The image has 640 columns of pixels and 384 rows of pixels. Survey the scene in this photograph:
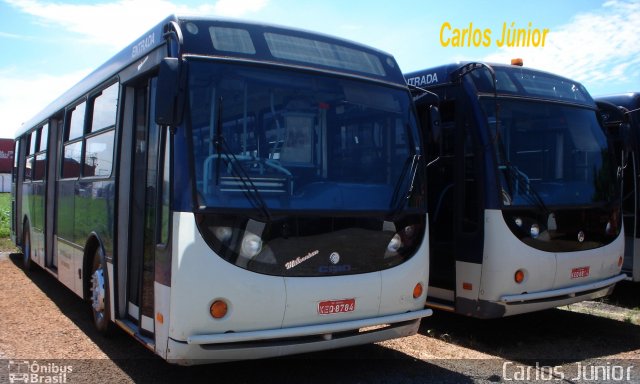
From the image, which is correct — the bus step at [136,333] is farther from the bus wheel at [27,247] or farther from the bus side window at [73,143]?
the bus wheel at [27,247]

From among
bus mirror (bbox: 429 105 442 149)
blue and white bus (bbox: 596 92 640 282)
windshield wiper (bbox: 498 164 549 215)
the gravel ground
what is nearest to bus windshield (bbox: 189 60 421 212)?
bus mirror (bbox: 429 105 442 149)

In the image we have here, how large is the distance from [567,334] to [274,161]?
14.5ft

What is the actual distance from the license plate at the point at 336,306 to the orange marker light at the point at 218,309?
0.76m

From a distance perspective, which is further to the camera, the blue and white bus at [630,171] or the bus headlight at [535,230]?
the blue and white bus at [630,171]

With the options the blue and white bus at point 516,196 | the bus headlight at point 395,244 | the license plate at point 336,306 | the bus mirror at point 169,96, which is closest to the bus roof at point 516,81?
the blue and white bus at point 516,196

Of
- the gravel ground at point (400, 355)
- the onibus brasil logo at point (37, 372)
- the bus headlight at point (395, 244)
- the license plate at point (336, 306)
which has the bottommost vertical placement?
the onibus brasil logo at point (37, 372)

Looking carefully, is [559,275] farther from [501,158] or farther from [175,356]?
[175,356]

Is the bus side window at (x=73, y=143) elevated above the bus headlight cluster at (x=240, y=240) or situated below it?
above

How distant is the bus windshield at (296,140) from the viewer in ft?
14.6

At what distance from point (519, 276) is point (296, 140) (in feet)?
9.42

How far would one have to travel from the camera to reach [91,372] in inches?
211

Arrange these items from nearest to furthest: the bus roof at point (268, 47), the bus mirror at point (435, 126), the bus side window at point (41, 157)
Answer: the bus roof at point (268, 47) → the bus mirror at point (435, 126) → the bus side window at point (41, 157)

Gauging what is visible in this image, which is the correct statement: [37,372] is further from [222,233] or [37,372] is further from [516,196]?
[516,196]

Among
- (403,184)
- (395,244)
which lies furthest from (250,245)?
(403,184)
